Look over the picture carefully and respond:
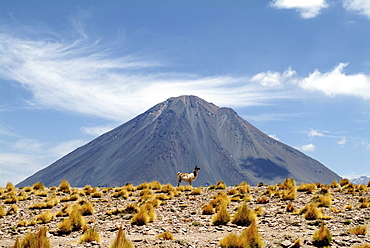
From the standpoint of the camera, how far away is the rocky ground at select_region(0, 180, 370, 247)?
13.3m

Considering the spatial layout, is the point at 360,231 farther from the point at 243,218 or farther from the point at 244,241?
the point at 244,241

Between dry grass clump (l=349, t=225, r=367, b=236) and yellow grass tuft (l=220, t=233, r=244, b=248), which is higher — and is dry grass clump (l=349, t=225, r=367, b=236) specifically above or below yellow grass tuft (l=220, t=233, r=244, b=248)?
above

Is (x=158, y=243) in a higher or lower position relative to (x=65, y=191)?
lower

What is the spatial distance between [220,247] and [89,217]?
952 cm

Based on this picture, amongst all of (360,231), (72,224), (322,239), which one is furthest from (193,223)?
(360,231)

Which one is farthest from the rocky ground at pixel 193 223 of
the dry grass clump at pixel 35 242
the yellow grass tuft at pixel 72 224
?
the dry grass clump at pixel 35 242

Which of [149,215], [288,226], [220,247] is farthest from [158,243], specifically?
[288,226]

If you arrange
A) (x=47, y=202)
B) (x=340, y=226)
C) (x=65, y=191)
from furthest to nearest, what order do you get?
(x=65, y=191), (x=47, y=202), (x=340, y=226)

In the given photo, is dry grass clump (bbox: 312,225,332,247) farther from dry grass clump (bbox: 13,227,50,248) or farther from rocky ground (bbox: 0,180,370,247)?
dry grass clump (bbox: 13,227,50,248)

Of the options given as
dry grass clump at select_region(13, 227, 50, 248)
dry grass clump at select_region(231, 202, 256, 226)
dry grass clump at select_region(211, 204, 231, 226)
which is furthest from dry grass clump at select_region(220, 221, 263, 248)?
dry grass clump at select_region(13, 227, 50, 248)

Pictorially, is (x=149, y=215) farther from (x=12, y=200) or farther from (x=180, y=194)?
(x=12, y=200)

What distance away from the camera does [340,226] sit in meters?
15.7

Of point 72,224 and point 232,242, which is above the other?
point 72,224

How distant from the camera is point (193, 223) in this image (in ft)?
54.5
